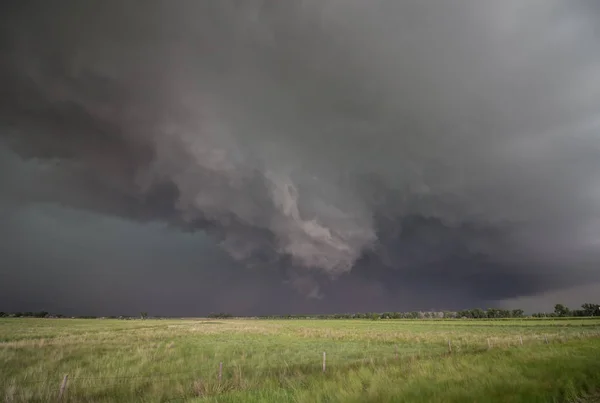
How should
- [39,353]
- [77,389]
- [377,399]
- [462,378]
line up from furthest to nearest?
[39,353], [77,389], [462,378], [377,399]

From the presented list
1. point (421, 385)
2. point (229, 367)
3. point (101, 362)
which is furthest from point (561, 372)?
point (101, 362)

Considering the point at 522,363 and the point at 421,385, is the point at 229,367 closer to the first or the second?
the point at 421,385

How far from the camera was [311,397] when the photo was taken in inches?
388

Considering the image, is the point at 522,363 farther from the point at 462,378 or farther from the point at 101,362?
the point at 101,362

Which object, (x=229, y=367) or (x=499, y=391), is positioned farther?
(x=229, y=367)

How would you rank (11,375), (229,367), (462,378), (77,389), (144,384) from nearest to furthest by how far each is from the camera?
1. (462,378)
2. (77,389)
3. (144,384)
4. (11,375)
5. (229,367)

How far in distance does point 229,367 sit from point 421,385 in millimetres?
14087

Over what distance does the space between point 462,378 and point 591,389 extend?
149 inches

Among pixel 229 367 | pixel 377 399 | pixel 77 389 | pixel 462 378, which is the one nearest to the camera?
pixel 377 399

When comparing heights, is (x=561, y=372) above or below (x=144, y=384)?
above

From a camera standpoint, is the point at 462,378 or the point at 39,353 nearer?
the point at 462,378

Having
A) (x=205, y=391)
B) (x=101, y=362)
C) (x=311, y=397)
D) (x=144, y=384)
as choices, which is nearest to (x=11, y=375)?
(x=101, y=362)

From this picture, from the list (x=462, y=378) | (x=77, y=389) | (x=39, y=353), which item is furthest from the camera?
(x=39, y=353)

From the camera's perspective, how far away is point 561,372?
40.3ft
